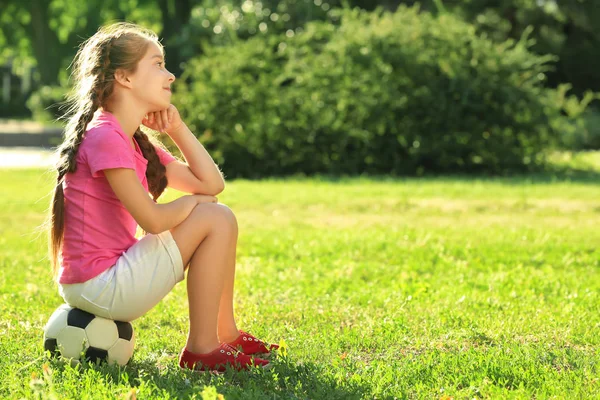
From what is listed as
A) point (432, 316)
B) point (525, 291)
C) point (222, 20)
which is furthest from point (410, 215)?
point (222, 20)

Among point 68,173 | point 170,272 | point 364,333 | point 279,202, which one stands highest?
point 68,173

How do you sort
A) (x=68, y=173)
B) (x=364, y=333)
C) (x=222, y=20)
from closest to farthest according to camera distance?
(x=68, y=173) < (x=364, y=333) < (x=222, y=20)

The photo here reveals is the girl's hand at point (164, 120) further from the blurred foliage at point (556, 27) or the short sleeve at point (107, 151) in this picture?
the blurred foliage at point (556, 27)

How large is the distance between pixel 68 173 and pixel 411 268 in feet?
12.3

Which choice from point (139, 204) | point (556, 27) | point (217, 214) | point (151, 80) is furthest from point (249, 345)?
point (556, 27)

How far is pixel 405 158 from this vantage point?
16547 millimetres

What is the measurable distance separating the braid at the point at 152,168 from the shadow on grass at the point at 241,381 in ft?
2.93

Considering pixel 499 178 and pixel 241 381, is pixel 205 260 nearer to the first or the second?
pixel 241 381

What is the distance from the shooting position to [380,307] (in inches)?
235

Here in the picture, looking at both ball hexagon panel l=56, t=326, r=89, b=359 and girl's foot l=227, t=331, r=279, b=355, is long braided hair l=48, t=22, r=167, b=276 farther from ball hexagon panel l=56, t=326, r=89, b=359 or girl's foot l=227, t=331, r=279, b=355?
girl's foot l=227, t=331, r=279, b=355

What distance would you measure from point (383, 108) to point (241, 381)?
12.5 m

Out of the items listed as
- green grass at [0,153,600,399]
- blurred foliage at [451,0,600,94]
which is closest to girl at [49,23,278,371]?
green grass at [0,153,600,399]

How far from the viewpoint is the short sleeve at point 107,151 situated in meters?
4.08

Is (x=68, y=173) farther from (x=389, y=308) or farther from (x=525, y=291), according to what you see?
(x=525, y=291)
